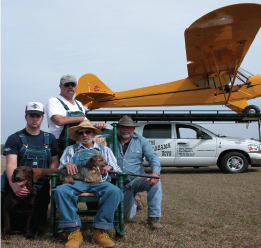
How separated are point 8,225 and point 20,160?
67 centimetres

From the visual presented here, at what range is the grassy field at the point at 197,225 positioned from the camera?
118 inches

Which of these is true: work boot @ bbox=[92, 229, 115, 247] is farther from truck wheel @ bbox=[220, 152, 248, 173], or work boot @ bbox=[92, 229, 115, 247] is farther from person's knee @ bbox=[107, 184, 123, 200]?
truck wheel @ bbox=[220, 152, 248, 173]

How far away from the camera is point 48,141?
11.4ft

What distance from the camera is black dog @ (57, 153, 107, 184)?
10.4 ft

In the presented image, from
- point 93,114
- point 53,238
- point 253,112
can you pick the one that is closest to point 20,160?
point 53,238

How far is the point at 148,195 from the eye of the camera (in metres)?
3.65

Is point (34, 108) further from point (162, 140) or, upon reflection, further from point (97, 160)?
point (162, 140)

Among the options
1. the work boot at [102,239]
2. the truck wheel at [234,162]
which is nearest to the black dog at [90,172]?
the work boot at [102,239]

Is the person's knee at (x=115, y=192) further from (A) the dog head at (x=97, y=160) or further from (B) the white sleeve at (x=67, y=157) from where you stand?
(B) the white sleeve at (x=67, y=157)

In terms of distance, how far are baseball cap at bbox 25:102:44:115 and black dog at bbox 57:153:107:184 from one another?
659 mm

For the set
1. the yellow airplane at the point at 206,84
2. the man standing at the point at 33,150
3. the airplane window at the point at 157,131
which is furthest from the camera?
the airplane window at the point at 157,131

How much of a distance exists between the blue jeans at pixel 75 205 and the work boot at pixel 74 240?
48 millimetres

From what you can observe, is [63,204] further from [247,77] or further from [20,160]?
[247,77]

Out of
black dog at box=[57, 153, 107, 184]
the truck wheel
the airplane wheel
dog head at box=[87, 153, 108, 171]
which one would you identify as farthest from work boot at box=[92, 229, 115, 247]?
the airplane wheel
